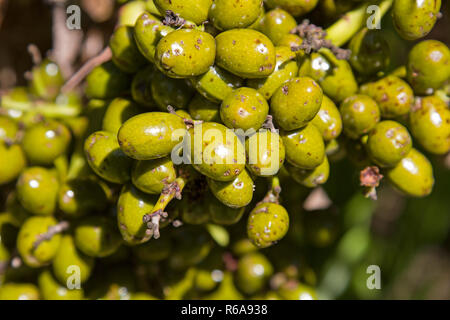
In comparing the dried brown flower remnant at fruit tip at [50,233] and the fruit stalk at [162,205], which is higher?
the fruit stalk at [162,205]

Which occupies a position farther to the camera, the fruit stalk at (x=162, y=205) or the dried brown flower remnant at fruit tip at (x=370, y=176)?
the dried brown flower remnant at fruit tip at (x=370, y=176)

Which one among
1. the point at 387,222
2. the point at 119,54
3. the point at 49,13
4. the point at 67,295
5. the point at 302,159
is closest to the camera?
the point at 302,159

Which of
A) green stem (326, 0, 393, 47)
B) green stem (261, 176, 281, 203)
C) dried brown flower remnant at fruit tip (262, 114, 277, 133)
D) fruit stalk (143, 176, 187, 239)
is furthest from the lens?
green stem (326, 0, 393, 47)

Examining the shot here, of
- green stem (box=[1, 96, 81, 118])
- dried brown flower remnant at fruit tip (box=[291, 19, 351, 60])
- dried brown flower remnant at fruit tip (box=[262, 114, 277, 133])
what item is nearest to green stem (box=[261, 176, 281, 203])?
dried brown flower remnant at fruit tip (box=[262, 114, 277, 133])

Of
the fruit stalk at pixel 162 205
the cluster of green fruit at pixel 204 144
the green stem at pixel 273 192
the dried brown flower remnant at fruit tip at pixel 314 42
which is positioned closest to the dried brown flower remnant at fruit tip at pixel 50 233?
the cluster of green fruit at pixel 204 144

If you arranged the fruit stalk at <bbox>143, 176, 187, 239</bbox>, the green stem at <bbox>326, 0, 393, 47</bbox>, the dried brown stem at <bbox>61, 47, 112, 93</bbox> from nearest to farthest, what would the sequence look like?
the fruit stalk at <bbox>143, 176, 187, 239</bbox>, the green stem at <bbox>326, 0, 393, 47</bbox>, the dried brown stem at <bbox>61, 47, 112, 93</bbox>

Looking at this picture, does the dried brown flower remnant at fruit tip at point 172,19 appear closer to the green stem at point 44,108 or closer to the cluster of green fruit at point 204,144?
the cluster of green fruit at point 204,144

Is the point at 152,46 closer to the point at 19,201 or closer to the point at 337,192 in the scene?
the point at 19,201

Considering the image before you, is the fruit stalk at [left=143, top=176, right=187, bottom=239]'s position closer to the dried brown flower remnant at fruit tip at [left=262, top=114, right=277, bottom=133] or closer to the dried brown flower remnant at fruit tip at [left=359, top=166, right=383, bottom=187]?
the dried brown flower remnant at fruit tip at [left=262, top=114, right=277, bottom=133]
